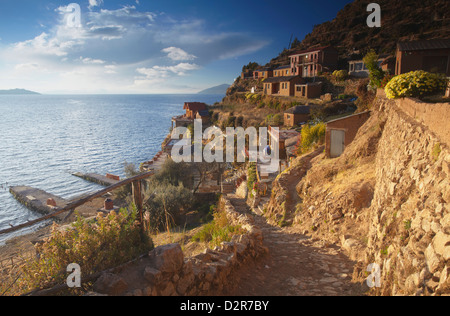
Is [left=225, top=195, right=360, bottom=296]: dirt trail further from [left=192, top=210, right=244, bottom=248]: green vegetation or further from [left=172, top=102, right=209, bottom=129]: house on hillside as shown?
[left=172, top=102, right=209, bottom=129]: house on hillside

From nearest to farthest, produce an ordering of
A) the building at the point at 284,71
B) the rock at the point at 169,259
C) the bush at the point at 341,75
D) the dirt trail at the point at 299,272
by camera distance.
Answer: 1. the rock at the point at 169,259
2. the dirt trail at the point at 299,272
3. the bush at the point at 341,75
4. the building at the point at 284,71

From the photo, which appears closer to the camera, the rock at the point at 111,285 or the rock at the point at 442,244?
the rock at the point at 442,244

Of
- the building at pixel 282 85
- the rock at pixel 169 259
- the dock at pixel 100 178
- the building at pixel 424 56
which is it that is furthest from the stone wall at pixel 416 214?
the building at pixel 282 85

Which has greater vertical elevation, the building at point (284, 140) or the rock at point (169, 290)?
the building at point (284, 140)

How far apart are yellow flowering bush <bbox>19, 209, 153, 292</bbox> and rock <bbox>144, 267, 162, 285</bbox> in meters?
1.08

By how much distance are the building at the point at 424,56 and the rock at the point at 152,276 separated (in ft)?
54.4

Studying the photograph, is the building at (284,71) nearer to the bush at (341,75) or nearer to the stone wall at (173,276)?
the bush at (341,75)

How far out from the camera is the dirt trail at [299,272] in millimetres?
5168

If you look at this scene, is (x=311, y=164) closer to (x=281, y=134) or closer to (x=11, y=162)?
(x=281, y=134)

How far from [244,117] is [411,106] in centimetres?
3782

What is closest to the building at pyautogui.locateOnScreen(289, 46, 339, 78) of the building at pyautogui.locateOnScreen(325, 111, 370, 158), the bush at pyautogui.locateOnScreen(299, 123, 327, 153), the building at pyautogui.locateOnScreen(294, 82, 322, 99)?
the building at pyautogui.locateOnScreen(294, 82, 322, 99)

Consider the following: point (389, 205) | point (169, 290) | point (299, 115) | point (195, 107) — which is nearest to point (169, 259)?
point (169, 290)

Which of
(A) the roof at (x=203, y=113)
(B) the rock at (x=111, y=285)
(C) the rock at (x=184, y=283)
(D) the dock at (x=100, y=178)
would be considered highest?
(A) the roof at (x=203, y=113)

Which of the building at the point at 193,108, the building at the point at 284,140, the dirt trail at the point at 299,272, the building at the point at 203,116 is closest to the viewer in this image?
the dirt trail at the point at 299,272
